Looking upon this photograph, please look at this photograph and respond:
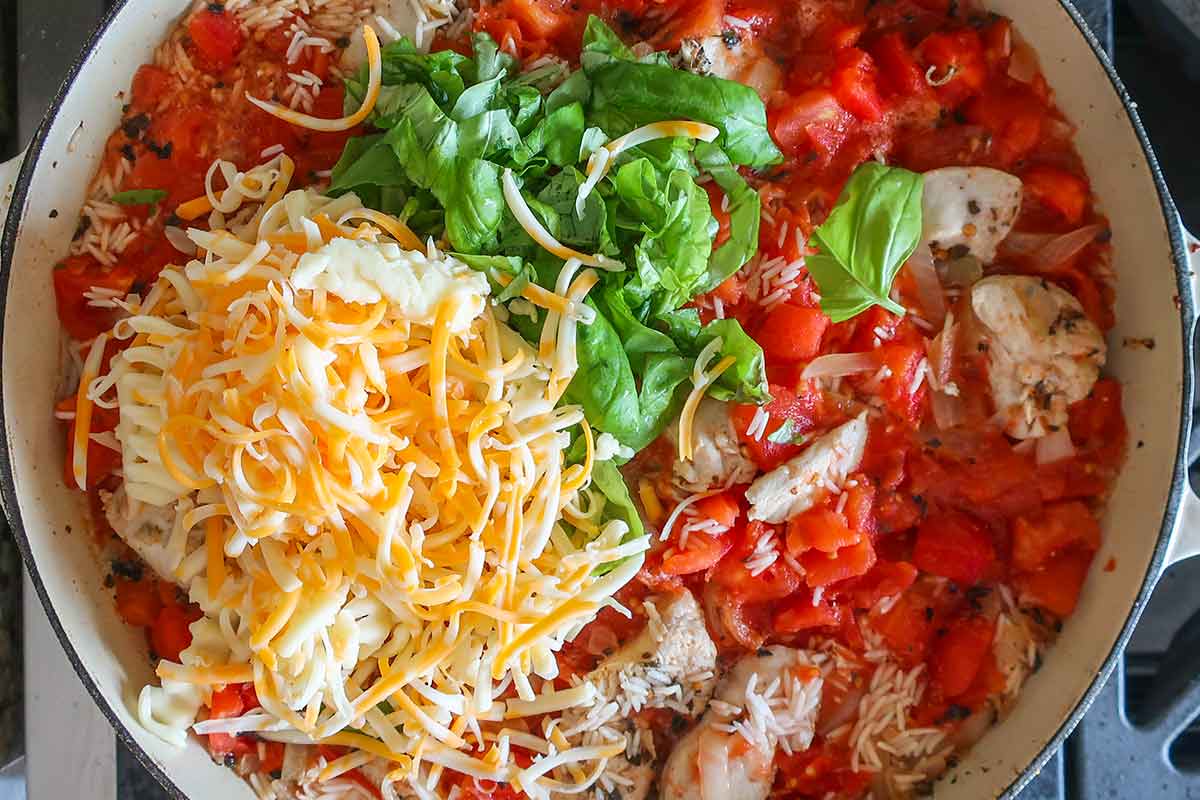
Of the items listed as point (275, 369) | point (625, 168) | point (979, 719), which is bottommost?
point (979, 719)

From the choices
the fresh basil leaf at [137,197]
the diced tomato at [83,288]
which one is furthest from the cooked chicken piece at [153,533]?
the fresh basil leaf at [137,197]

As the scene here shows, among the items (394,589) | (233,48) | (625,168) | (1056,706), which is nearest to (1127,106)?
(625,168)

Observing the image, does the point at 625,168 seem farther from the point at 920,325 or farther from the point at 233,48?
the point at 233,48

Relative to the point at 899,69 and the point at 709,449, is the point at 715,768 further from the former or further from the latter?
the point at 899,69

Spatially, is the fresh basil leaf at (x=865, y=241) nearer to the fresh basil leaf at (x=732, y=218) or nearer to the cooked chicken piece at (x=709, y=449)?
the fresh basil leaf at (x=732, y=218)

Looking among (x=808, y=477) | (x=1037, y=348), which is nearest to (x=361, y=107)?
(x=808, y=477)

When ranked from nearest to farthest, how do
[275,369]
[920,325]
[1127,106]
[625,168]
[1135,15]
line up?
[275,369], [625,168], [1127,106], [920,325], [1135,15]
